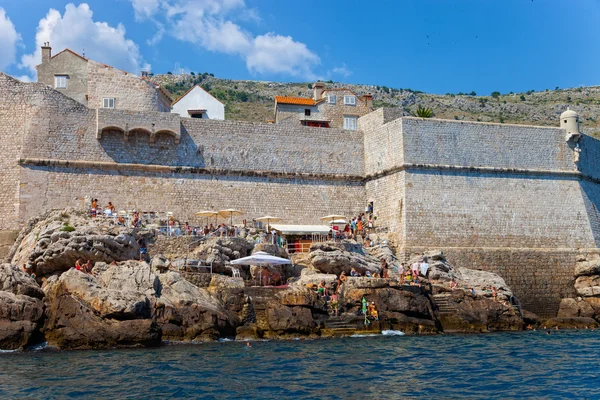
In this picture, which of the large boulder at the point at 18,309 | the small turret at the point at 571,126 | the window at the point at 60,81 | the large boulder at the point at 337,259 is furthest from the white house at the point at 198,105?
the large boulder at the point at 18,309

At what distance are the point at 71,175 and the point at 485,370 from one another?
18.5m

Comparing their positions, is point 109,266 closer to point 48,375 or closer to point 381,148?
point 48,375

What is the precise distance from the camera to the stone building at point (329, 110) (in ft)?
130

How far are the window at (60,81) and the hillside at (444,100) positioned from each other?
36.8m

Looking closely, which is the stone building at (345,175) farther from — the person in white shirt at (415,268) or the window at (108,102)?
the window at (108,102)

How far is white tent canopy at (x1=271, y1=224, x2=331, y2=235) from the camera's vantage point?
30969mm

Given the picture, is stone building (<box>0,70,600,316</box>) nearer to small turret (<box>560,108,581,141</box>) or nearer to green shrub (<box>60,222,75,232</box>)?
small turret (<box>560,108,581,141</box>)

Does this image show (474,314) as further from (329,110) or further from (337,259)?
(329,110)

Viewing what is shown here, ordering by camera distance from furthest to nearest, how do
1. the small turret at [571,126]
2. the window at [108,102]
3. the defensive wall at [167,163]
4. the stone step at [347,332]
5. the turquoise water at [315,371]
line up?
the small turret at [571,126]
the window at [108,102]
the defensive wall at [167,163]
the stone step at [347,332]
the turquoise water at [315,371]

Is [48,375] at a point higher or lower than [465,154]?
lower

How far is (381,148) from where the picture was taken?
112ft

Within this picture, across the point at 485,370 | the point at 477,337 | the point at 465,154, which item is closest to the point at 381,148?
the point at 465,154

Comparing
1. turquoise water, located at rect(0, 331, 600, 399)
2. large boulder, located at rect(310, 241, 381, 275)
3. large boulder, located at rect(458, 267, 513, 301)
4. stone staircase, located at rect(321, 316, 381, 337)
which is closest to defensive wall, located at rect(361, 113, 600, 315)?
large boulder, located at rect(458, 267, 513, 301)

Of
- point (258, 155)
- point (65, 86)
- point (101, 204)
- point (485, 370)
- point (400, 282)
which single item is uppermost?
point (65, 86)
